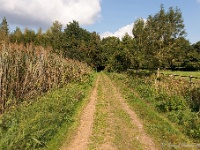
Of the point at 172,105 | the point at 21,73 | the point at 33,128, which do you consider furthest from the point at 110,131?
the point at 21,73

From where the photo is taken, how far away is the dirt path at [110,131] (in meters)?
7.82

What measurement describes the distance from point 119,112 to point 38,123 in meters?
5.50

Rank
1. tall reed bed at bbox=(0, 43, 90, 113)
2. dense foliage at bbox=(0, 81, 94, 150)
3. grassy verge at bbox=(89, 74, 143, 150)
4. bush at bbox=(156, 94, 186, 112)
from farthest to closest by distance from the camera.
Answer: bush at bbox=(156, 94, 186, 112), tall reed bed at bbox=(0, 43, 90, 113), grassy verge at bbox=(89, 74, 143, 150), dense foliage at bbox=(0, 81, 94, 150)

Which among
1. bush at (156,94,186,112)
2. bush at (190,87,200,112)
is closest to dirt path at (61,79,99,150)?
bush at (156,94,186,112)

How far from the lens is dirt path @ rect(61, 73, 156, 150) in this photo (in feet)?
25.7

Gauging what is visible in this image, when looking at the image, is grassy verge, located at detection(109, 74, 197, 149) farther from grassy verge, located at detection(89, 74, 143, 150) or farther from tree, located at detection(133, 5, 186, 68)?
tree, located at detection(133, 5, 186, 68)

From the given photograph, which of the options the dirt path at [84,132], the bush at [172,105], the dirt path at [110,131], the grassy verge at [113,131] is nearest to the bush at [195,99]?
the bush at [172,105]

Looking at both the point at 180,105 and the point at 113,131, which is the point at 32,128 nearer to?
the point at 113,131

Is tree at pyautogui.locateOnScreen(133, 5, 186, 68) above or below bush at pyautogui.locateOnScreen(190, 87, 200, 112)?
above

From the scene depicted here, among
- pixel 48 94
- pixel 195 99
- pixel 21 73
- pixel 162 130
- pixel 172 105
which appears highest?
pixel 21 73

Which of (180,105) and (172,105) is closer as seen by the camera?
(180,105)

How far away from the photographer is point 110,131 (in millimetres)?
9242

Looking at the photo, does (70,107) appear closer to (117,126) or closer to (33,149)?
(117,126)

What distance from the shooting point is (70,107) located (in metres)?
12.1
